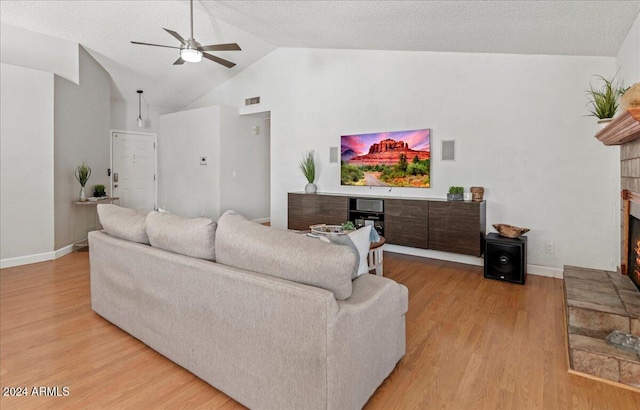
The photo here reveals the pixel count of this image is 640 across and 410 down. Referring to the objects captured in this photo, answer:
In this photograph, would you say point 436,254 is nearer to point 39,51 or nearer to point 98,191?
point 98,191

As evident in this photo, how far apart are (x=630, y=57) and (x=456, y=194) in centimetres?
206

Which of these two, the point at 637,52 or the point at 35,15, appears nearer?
the point at 637,52

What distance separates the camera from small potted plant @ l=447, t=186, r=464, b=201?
441 centimetres

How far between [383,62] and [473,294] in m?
3.50

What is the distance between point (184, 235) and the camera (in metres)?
2.10

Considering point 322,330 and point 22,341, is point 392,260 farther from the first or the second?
point 22,341

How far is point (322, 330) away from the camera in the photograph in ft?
4.73

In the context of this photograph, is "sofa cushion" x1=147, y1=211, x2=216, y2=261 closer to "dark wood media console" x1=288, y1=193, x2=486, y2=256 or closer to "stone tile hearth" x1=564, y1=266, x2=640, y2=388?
"stone tile hearth" x1=564, y1=266, x2=640, y2=388

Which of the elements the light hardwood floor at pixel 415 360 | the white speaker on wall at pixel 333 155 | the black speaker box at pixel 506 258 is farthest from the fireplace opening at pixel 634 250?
the white speaker on wall at pixel 333 155

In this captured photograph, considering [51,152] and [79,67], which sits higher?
[79,67]

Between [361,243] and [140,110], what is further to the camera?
[140,110]

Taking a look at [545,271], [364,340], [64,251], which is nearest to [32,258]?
[64,251]

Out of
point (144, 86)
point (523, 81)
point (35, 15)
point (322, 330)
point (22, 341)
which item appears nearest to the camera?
point (322, 330)

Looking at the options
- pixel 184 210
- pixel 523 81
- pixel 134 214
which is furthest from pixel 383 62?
pixel 184 210
